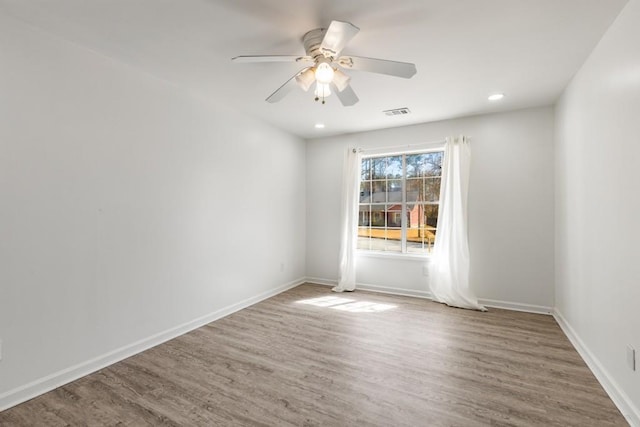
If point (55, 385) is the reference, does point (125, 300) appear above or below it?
above

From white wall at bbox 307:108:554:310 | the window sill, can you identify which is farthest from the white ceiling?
the window sill

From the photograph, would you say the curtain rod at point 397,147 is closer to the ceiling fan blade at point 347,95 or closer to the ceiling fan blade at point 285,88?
the ceiling fan blade at point 347,95

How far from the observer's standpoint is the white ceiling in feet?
6.07

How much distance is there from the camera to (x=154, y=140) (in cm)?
282

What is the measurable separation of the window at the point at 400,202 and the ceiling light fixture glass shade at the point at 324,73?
2.77 metres

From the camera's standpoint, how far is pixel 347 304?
406cm

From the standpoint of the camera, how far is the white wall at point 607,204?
179 cm

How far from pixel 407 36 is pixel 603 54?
1.50 m

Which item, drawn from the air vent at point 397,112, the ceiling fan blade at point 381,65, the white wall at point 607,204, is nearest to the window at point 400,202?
the air vent at point 397,112

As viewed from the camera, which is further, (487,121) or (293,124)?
(293,124)

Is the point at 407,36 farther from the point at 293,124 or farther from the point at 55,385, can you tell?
the point at 55,385

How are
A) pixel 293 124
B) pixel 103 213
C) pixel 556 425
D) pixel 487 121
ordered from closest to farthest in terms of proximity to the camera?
pixel 556 425 < pixel 103 213 < pixel 487 121 < pixel 293 124

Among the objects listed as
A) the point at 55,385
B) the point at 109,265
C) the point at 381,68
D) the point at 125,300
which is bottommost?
the point at 55,385

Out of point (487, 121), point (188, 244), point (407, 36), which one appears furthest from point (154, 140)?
point (487, 121)
